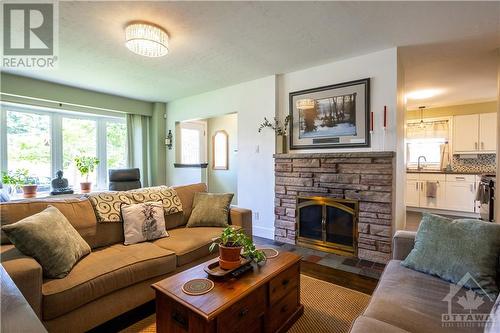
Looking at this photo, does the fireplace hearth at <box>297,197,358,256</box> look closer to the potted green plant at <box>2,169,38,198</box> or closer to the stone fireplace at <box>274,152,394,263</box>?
the stone fireplace at <box>274,152,394,263</box>

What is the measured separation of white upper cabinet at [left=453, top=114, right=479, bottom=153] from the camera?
5.12 m

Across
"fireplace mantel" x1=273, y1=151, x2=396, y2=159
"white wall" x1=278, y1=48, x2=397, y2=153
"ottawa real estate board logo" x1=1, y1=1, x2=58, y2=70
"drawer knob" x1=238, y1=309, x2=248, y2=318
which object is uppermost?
"ottawa real estate board logo" x1=1, y1=1, x2=58, y2=70

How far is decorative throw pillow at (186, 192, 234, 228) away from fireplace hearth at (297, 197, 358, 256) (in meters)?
1.21

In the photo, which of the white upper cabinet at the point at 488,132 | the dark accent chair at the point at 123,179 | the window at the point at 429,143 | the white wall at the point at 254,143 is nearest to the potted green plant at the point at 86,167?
the dark accent chair at the point at 123,179

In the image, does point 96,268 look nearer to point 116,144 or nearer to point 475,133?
point 116,144

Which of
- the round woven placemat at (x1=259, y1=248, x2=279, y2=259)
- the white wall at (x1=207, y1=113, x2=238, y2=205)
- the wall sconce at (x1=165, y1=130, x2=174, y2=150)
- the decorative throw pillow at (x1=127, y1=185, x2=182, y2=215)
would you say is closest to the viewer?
the round woven placemat at (x1=259, y1=248, x2=279, y2=259)

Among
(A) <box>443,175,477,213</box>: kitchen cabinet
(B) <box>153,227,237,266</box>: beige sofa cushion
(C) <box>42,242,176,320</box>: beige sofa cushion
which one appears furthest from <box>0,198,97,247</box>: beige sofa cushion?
(A) <box>443,175,477,213</box>: kitchen cabinet

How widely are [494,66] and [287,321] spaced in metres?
4.31

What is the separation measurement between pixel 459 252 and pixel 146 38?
9.35 feet

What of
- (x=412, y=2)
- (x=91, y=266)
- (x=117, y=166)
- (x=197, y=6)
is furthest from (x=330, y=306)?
(x=117, y=166)

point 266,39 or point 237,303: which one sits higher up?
point 266,39

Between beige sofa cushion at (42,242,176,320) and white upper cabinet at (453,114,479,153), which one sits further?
white upper cabinet at (453,114,479,153)

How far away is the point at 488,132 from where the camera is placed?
4984 mm

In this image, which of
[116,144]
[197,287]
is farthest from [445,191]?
[116,144]
